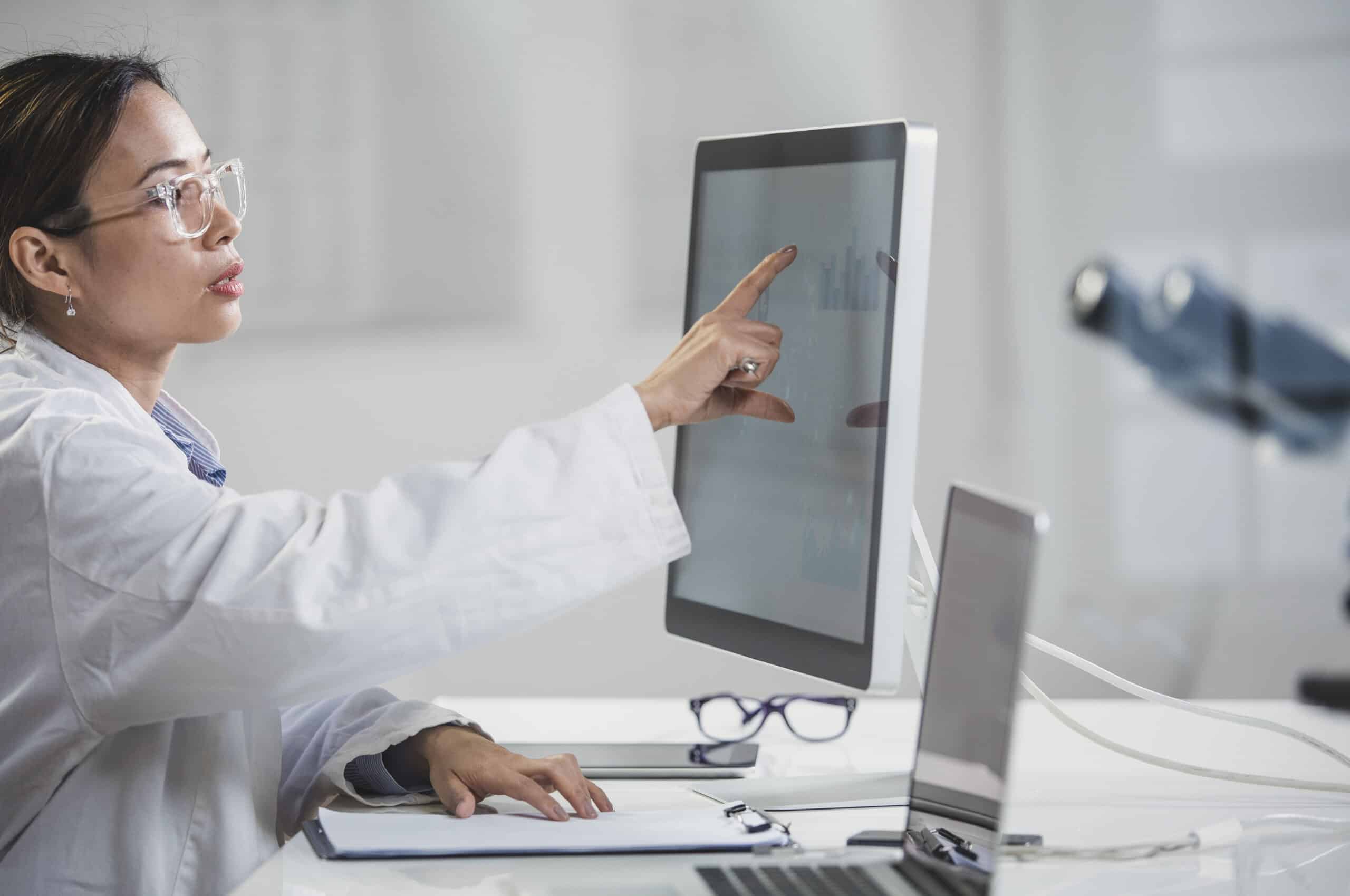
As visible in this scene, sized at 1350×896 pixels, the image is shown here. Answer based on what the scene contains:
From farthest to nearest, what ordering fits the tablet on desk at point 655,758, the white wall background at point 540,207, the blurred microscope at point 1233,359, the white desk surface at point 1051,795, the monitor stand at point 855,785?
the blurred microscope at point 1233,359
the white wall background at point 540,207
the tablet on desk at point 655,758
the monitor stand at point 855,785
the white desk surface at point 1051,795

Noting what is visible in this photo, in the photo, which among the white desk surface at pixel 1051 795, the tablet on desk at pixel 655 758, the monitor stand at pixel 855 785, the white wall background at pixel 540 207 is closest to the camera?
the white desk surface at pixel 1051 795

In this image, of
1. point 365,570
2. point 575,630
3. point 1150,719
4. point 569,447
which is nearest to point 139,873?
point 365,570

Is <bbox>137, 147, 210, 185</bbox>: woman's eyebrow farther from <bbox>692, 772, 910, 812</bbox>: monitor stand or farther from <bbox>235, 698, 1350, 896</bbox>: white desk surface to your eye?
<bbox>692, 772, 910, 812</bbox>: monitor stand

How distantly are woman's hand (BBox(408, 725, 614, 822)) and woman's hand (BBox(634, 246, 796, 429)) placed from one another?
289 mm

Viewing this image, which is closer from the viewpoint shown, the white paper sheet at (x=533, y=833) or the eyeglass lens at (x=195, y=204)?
the white paper sheet at (x=533, y=833)

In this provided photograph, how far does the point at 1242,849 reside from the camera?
2.81 feet

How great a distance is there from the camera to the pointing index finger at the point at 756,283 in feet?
3.09

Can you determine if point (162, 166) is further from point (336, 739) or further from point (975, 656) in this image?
point (975, 656)

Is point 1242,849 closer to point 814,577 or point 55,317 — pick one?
point 814,577

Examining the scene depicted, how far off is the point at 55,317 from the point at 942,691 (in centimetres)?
82

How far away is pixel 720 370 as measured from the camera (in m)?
0.91

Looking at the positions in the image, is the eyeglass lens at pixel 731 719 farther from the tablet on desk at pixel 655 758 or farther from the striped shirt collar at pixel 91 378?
the striped shirt collar at pixel 91 378

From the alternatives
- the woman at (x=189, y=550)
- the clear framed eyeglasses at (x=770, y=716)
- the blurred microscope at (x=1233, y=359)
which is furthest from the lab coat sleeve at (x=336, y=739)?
the blurred microscope at (x=1233, y=359)

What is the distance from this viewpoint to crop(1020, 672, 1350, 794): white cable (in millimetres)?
1006
